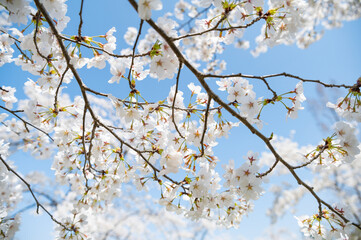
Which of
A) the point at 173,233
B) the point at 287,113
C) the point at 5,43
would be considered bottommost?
the point at 287,113

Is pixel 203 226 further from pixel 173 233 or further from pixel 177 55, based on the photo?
pixel 177 55

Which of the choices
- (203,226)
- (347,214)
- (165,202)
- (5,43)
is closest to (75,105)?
(5,43)

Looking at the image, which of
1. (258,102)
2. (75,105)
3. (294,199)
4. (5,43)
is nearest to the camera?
(258,102)

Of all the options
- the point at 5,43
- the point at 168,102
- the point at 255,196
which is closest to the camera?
the point at 255,196

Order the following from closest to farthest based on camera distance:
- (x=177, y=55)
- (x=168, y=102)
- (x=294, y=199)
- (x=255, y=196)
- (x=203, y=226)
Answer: (x=177, y=55) < (x=255, y=196) < (x=168, y=102) < (x=294, y=199) < (x=203, y=226)

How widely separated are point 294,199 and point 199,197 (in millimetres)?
15671

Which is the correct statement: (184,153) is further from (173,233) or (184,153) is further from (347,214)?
(173,233)

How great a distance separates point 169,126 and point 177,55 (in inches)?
26.5

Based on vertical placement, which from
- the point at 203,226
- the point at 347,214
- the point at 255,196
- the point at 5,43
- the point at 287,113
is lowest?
the point at 255,196

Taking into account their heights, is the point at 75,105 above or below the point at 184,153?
above

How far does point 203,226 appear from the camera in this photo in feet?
55.8

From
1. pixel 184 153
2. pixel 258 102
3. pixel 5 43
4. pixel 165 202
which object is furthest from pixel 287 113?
pixel 5 43

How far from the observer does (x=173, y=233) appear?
55.8 ft

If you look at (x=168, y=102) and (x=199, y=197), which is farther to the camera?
(x=168, y=102)
